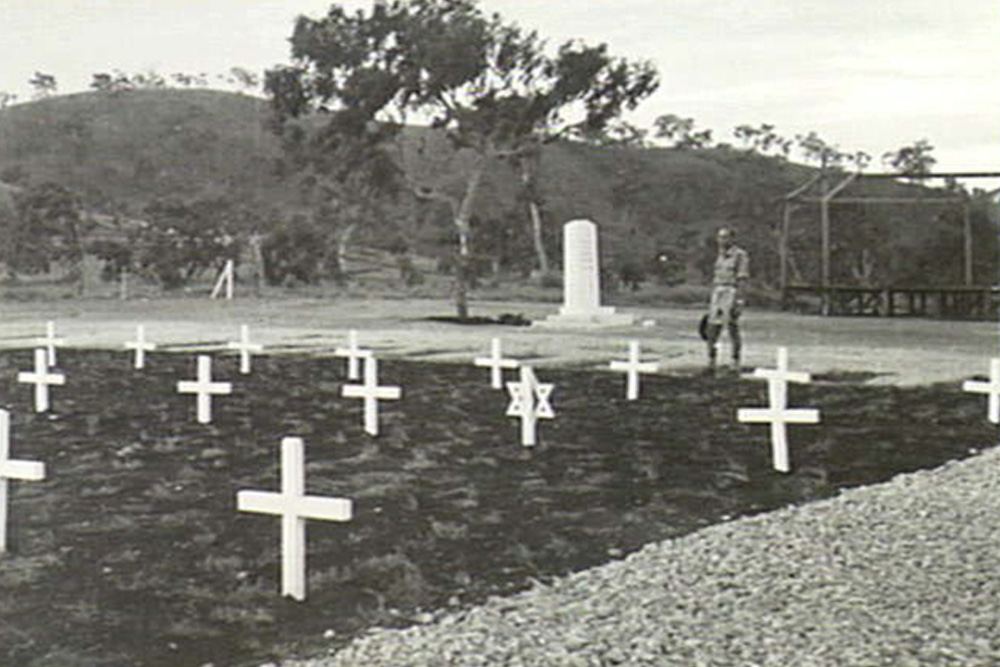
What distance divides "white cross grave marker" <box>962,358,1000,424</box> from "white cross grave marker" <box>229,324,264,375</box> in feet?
11.5

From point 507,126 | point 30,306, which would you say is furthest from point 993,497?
point 30,306

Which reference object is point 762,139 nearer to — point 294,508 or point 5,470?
point 294,508

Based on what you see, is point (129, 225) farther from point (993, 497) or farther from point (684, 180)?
point (993, 497)

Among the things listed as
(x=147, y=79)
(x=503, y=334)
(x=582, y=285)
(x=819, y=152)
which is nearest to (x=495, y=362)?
(x=503, y=334)

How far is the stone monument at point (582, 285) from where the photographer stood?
5535 millimetres

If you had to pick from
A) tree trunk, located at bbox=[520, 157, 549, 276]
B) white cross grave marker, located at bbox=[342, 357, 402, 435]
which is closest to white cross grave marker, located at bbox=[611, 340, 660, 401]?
tree trunk, located at bbox=[520, 157, 549, 276]

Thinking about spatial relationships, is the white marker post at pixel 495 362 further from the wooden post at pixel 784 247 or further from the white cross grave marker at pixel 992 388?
the white cross grave marker at pixel 992 388

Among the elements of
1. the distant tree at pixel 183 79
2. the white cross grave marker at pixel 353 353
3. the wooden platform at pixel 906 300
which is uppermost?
the distant tree at pixel 183 79

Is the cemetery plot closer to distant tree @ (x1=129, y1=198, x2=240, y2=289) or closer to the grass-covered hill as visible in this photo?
distant tree @ (x1=129, y1=198, x2=240, y2=289)

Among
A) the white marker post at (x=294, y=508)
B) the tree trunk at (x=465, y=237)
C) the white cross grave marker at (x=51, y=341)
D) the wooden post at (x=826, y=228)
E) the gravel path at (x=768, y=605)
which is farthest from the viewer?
the white cross grave marker at (x=51, y=341)

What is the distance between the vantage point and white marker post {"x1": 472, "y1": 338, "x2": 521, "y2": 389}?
19.9 ft

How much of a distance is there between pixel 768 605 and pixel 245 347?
3.61m

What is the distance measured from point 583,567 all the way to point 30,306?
346 cm

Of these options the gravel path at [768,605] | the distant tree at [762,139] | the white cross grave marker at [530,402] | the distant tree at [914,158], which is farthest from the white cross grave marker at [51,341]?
the distant tree at [914,158]
